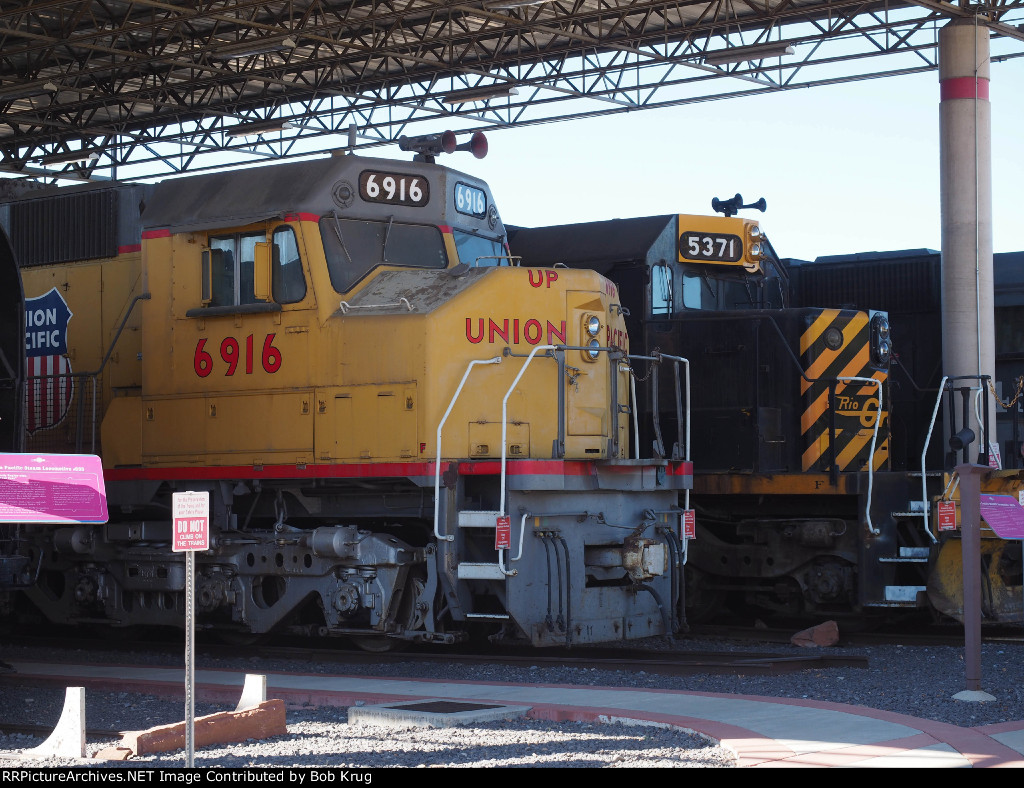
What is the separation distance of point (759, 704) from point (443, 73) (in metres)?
16.6

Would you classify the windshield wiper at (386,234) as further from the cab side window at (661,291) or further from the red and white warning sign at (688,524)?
the red and white warning sign at (688,524)

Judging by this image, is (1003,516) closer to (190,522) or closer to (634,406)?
(634,406)

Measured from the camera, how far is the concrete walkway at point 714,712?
20.3ft

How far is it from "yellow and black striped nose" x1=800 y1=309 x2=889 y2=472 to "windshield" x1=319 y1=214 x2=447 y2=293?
345 cm

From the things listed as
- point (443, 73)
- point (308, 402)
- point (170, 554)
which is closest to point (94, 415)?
point (170, 554)

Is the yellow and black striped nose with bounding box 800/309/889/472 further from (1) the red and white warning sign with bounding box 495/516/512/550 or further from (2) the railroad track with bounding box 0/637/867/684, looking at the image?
(1) the red and white warning sign with bounding box 495/516/512/550

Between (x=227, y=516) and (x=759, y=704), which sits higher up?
(x=227, y=516)

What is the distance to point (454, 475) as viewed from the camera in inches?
375

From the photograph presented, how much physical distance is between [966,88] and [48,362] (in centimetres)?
1010

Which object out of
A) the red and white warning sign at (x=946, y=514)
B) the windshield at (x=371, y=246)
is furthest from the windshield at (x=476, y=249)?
the red and white warning sign at (x=946, y=514)

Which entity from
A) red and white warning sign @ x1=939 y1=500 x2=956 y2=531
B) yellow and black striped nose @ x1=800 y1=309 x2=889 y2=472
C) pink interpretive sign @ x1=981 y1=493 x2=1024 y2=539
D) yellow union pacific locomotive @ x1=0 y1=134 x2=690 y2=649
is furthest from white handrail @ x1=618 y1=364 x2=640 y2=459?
pink interpretive sign @ x1=981 y1=493 x2=1024 y2=539

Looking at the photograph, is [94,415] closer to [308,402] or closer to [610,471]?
[308,402]

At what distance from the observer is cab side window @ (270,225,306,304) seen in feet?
32.8

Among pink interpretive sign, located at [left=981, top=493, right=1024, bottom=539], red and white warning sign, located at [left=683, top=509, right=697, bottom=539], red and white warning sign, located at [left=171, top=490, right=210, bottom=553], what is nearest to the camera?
red and white warning sign, located at [left=171, top=490, right=210, bottom=553]
